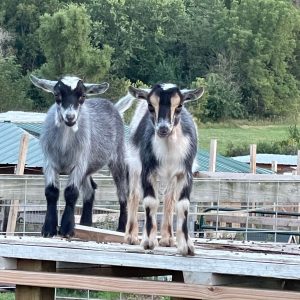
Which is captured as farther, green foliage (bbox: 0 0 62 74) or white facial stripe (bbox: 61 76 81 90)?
green foliage (bbox: 0 0 62 74)

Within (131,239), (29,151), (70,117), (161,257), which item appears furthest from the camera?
(29,151)

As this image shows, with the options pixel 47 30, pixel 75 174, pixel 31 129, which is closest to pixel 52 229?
pixel 75 174

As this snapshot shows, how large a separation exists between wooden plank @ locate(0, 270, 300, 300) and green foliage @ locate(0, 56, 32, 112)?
56.5m

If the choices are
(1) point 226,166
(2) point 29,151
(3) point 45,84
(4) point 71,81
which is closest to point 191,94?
(4) point 71,81

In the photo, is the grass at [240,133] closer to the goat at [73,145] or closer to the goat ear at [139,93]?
the goat at [73,145]

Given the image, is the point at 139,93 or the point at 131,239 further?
the point at 131,239

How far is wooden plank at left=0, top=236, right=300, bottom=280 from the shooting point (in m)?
7.92

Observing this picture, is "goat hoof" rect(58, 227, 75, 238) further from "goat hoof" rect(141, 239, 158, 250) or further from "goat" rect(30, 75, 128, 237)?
"goat hoof" rect(141, 239, 158, 250)

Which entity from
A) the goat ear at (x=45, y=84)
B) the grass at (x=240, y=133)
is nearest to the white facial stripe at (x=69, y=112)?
the goat ear at (x=45, y=84)

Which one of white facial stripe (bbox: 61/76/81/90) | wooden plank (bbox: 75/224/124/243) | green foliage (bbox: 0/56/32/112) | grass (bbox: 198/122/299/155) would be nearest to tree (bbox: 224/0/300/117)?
grass (bbox: 198/122/299/155)

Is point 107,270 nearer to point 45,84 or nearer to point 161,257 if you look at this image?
point 161,257

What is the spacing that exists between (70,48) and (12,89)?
13.3 ft

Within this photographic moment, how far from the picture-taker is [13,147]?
31031 millimetres

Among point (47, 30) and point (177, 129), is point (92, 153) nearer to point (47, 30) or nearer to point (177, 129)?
point (177, 129)
